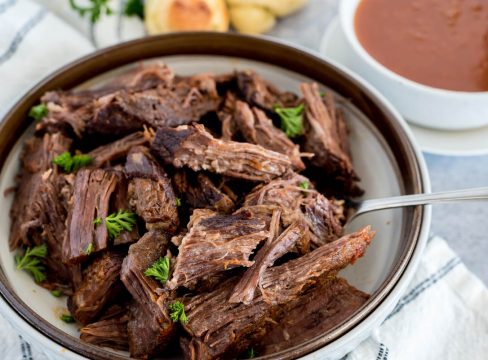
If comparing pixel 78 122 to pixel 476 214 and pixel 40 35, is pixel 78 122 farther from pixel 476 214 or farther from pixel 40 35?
pixel 476 214

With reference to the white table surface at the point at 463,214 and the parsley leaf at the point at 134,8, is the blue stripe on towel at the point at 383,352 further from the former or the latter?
the parsley leaf at the point at 134,8

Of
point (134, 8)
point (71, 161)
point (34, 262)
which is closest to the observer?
point (34, 262)

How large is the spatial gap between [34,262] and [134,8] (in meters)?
2.47

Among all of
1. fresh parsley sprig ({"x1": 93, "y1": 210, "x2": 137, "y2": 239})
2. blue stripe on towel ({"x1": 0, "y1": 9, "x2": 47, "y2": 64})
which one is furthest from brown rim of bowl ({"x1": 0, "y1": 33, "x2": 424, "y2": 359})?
blue stripe on towel ({"x1": 0, "y1": 9, "x2": 47, "y2": 64})

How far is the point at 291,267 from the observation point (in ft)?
8.84

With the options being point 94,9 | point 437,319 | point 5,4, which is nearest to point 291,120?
point 437,319

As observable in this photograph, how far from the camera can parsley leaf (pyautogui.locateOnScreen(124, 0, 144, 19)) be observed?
15.3 ft

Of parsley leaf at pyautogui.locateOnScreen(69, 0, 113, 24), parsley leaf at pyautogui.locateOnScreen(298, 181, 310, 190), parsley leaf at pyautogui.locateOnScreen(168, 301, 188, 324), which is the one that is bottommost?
parsley leaf at pyautogui.locateOnScreen(168, 301, 188, 324)

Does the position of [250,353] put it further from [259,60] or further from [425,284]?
[259,60]

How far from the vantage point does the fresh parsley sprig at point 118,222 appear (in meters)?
2.83

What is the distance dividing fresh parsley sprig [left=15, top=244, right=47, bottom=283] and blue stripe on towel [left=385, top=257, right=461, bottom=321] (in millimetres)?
1912

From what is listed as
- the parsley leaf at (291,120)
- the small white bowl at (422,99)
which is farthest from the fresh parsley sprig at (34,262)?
the small white bowl at (422,99)

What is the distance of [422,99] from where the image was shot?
3.74 metres

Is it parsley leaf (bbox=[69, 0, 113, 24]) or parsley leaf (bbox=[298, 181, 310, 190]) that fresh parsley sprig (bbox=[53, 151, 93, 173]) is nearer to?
parsley leaf (bbox=[298, 181, 310, 190])
